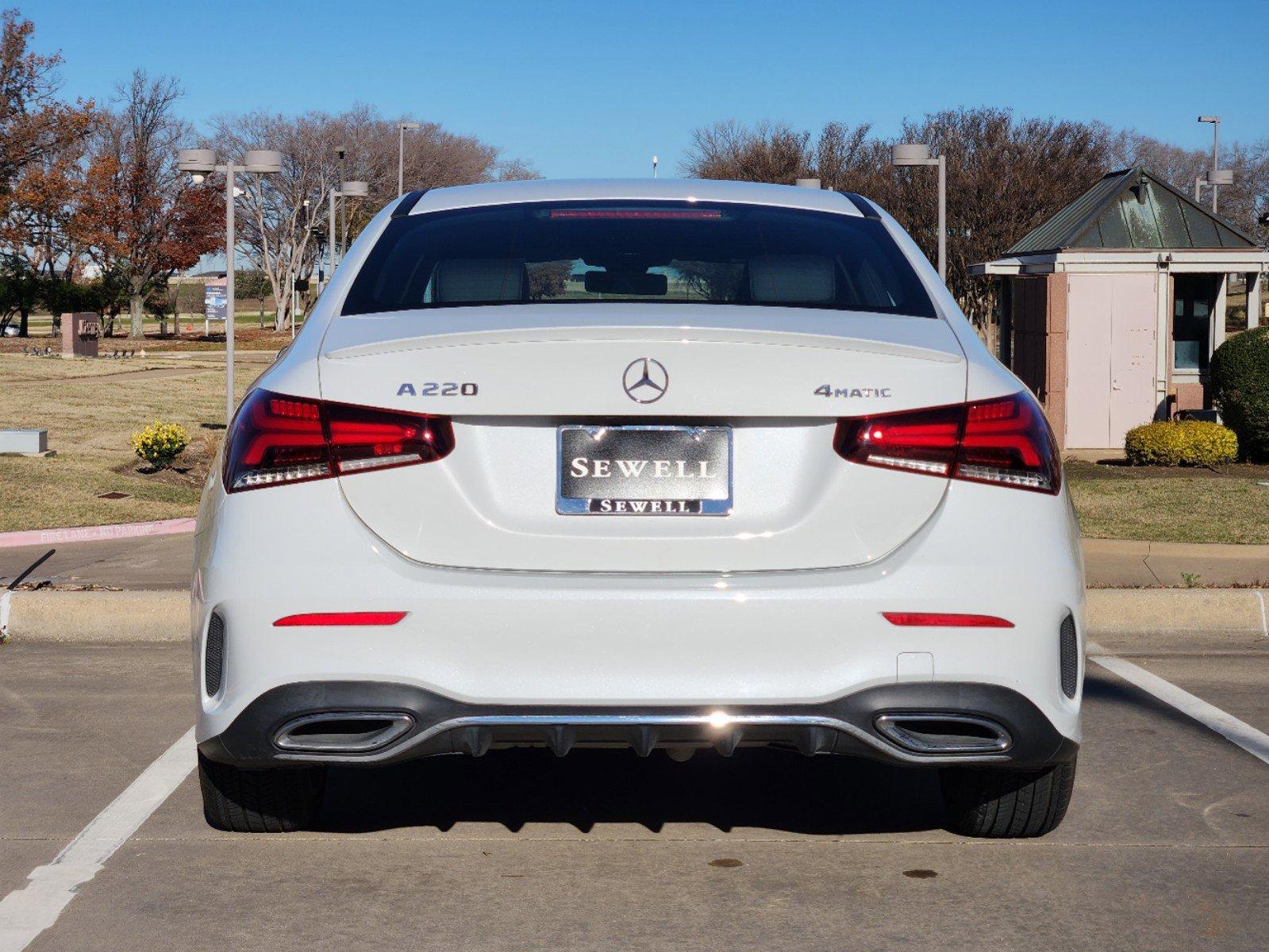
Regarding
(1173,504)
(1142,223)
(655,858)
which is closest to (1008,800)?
(655,858)

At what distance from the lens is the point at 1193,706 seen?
6.66m

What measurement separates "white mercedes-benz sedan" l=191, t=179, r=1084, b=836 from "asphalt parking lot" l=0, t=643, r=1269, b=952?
0.46m

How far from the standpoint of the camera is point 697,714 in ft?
12.6

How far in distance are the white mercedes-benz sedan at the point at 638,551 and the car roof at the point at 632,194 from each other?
121 centimetres

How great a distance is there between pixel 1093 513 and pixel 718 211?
9.40 meters

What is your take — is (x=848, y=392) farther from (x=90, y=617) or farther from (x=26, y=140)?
(x=26, y=140)

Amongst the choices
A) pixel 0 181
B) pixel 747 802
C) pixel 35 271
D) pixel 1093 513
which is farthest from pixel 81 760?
pixel 35 271

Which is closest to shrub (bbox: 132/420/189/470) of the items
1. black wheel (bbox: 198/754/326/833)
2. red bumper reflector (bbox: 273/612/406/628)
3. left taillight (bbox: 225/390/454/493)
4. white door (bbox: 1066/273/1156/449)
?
white door (bbox: 1066/273/1156/449)

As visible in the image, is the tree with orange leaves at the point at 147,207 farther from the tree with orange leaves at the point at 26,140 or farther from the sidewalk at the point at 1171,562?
the sidewalk at the point at 1171,562

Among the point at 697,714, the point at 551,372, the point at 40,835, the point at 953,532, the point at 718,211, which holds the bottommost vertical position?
the point at 40,835

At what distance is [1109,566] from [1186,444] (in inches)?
343

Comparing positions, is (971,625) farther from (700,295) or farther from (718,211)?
(718,211)

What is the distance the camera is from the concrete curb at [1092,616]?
329 inches

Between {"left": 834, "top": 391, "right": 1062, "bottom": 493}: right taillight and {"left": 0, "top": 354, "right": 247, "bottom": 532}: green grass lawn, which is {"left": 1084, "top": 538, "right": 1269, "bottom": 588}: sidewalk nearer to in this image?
{"left": 834, "top": 391, "right": 1062, "bottom": 493}: right taillight
